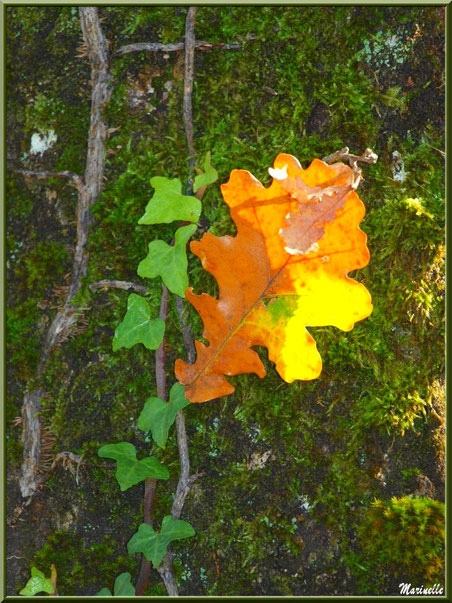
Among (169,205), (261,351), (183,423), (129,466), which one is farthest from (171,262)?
(129,466)

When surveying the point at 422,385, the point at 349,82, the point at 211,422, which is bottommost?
the point at 211,422

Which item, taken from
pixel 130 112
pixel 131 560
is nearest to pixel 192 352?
pixel 131 560

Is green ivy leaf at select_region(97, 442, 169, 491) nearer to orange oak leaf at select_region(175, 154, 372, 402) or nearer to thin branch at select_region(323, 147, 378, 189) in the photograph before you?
orange oak leaf at select_region(175, 154, 372, 402)

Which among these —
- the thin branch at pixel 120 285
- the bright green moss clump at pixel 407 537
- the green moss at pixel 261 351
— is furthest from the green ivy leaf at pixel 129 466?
the bright green moss clump at pixel 407 537

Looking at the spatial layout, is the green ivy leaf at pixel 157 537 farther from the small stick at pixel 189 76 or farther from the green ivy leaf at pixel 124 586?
the small stick at pixel 189 76

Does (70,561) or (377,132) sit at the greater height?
(377,132)

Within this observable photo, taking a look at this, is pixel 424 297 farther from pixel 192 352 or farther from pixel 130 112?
pixel 130 112
